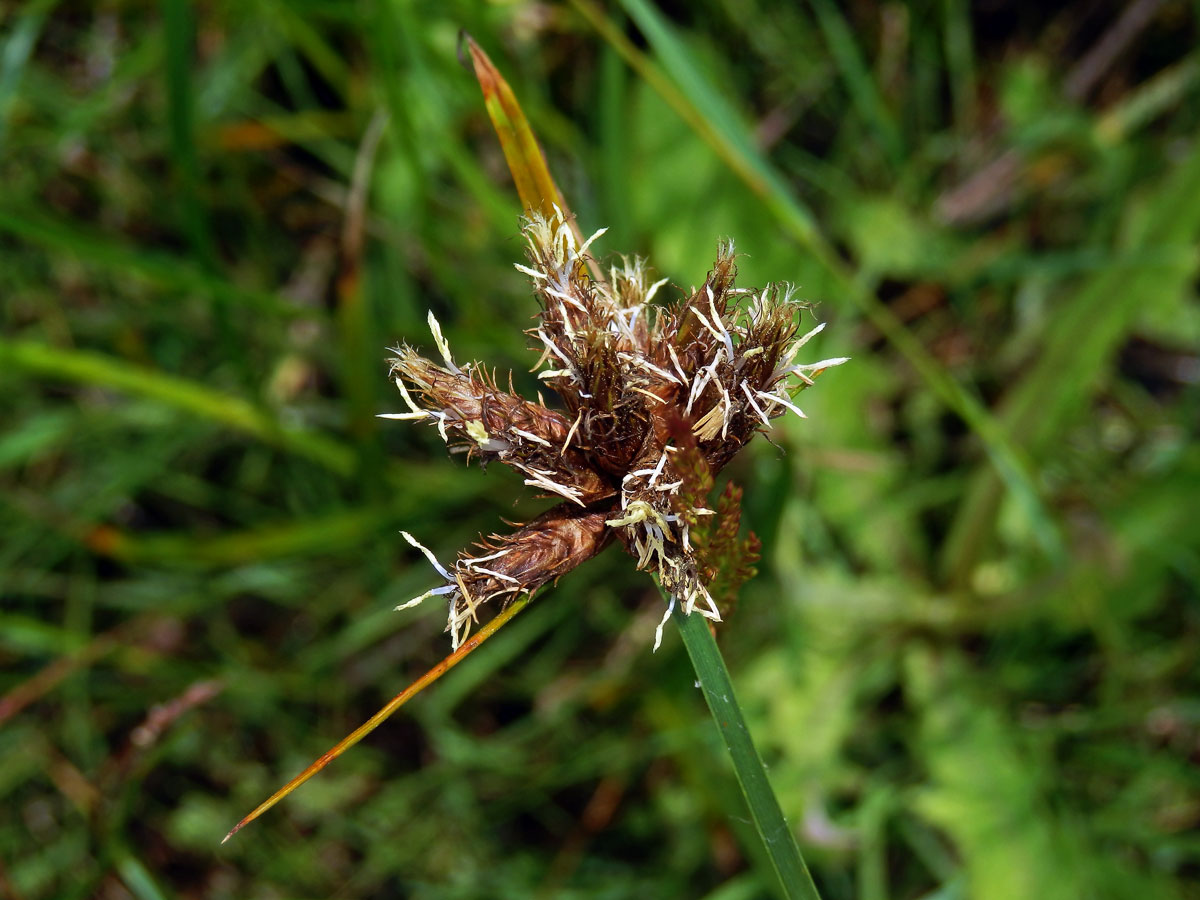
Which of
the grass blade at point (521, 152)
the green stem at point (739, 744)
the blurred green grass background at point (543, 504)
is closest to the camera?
the green stem at point (739, 744)

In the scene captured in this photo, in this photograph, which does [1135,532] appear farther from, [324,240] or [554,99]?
[324,240]

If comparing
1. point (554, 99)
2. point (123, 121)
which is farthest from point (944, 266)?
point (123, 121)

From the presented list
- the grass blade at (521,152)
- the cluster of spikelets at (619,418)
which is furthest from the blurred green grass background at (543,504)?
the cluster of spikelets at (619,418)

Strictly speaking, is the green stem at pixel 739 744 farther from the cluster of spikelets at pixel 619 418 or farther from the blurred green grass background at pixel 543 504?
the blurred green grass background at pixel 543 504

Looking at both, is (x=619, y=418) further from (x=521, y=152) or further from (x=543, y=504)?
(x=543, y=504)

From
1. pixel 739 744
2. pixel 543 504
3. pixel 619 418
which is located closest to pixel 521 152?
pixel 619 418

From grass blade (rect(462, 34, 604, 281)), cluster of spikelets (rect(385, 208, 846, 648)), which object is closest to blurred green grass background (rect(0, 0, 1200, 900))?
grass blade (rect(462, 34, 604, 281))
